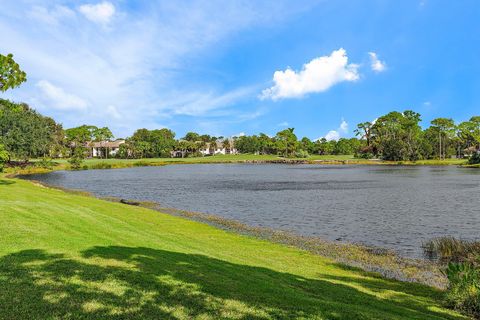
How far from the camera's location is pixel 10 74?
32688 millimetres

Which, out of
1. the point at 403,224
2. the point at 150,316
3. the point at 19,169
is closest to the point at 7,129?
the point at 19,169

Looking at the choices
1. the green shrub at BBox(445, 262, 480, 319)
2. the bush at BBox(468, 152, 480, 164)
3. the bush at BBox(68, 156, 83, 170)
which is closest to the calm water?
the green shrub at BBox(445, 262, 480, 319)

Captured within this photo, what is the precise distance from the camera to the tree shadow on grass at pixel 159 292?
811cm

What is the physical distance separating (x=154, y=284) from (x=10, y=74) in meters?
31.4

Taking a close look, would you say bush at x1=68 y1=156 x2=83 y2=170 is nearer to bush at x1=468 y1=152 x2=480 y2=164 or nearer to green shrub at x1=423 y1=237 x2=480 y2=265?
green shrub at x1=423 y1=237 x2=480 y2=265

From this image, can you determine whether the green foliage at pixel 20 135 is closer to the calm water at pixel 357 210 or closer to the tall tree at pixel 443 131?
the calm water at pixel 357 210

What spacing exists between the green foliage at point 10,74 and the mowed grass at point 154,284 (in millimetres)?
20039

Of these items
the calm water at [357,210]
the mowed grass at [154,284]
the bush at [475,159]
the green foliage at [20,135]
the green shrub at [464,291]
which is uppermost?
the green foliage at [20,135]

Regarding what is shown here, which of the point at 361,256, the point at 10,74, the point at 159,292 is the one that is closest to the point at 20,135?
the point at 10,74

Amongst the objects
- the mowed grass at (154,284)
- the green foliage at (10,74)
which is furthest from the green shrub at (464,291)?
the green foliage at (10,74)

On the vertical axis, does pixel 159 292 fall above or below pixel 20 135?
below

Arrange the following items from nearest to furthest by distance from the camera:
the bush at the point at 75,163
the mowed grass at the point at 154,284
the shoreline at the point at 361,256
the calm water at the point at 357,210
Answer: the mowed grass at the point at 154,284 < the shoreline at the point at 361,256 < the calm water at the point at 357,210 < the bush at the point at 75,163

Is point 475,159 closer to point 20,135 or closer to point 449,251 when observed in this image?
point 449,251

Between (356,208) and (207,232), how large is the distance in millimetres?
21641
